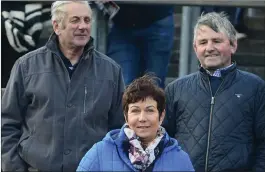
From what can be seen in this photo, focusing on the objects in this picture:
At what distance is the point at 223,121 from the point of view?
214 inches

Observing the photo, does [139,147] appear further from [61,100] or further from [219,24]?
[219,24]

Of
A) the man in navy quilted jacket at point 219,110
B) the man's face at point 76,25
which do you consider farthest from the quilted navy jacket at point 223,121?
the man's face at point 76,25

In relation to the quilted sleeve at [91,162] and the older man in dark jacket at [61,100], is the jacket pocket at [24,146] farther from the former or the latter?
the quilted sleeve at [91,162]

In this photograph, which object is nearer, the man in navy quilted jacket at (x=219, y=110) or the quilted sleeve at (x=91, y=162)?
the quilted sleeve at (x=91, y=162)

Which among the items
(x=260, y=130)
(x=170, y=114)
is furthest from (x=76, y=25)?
(x=260, y=130)

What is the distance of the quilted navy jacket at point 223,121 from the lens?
5.39m

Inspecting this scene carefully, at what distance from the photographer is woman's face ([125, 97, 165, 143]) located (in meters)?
4.82

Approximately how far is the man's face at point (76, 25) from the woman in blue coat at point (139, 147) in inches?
34.1

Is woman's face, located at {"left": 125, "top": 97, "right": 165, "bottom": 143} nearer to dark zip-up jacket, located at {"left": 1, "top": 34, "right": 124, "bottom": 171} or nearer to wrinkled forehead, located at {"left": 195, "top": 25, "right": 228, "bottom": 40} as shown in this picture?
dark zip-up jacket, located at {"left": 1, "top": 34, "right": 124, "bottom": 171}

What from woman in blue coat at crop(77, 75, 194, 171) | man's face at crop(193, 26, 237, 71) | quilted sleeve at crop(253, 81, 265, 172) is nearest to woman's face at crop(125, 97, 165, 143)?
woman in blue coat at crop(77, 75, 194, 171)

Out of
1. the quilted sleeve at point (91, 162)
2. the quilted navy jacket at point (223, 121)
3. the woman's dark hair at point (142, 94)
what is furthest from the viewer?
the quilted navy jacket at point (223, 121)

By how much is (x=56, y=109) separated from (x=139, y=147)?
0.89 metres

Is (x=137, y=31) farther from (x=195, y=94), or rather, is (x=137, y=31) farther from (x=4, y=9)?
(x=195, y=94)

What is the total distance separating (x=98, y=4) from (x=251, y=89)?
5.47 ft
